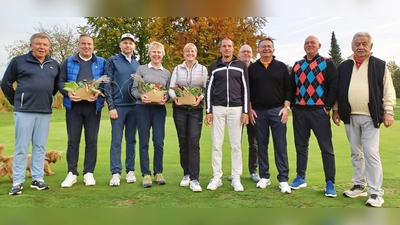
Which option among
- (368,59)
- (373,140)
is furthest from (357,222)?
(368,59)

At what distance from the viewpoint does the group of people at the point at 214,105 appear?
3.42 meters

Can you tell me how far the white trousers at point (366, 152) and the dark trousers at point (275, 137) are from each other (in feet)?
2.32

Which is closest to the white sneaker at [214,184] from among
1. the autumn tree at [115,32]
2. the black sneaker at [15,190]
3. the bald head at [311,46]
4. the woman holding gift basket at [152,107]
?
the woman holding gift basket at [152,107]

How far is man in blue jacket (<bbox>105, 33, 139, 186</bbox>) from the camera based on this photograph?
384 centimetres

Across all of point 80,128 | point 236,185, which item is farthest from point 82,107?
point 236,185

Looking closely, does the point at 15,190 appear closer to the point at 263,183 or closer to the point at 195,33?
the point at 263,183

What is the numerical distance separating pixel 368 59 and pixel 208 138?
509 cm

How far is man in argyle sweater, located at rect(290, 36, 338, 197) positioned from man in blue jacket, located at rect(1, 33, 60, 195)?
9.22ft

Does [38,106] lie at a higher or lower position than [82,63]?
lower

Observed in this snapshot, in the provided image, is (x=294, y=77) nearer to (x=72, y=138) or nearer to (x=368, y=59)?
(x=368, y=59)

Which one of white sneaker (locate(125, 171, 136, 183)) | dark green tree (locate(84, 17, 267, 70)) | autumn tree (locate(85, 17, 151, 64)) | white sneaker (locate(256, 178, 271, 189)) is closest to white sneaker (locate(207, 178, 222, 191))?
white sneaker (locate(256, 178, 271, 189))

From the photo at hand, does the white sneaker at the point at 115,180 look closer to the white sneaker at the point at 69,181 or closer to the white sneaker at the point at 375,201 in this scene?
the white sneaker at the point at 69,181

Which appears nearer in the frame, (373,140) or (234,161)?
(373,140)

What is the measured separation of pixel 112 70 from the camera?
3.87 m
